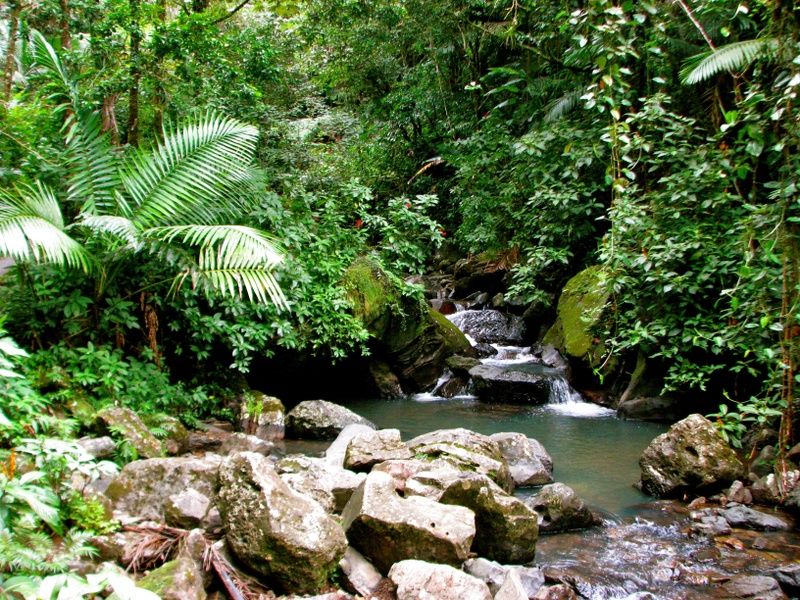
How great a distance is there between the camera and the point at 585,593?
3.76m

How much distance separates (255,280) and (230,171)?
1.66m

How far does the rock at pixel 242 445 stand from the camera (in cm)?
568

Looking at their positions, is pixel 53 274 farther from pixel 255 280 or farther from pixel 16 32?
pixel 16 32

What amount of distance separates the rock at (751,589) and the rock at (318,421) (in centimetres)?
401

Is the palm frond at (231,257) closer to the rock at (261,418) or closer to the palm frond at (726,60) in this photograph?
the rock at (261,418)

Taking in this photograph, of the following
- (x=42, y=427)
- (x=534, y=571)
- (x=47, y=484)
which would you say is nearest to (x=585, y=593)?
(x=534, y=571)

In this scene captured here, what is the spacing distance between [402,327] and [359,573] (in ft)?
19.4


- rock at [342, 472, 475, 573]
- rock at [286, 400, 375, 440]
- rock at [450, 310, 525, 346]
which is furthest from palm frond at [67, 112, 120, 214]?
rock at [450, 310, 525, 346]

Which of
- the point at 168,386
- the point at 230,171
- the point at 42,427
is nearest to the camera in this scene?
the point at 42,427

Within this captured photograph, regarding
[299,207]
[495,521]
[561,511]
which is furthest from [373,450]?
[299,207]

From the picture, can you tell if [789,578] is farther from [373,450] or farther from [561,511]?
[373,450]

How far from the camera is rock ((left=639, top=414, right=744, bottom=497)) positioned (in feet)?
17.0

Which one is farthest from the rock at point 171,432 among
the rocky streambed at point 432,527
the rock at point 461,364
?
the rock at point 461,364

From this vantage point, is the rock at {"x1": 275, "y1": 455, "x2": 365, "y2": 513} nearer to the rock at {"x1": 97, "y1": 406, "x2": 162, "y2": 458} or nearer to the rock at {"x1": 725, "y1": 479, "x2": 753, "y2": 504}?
the rock at {"x1": 97, "y1": 406, "x2": 162, "y2": 458}
